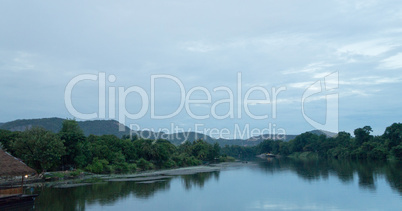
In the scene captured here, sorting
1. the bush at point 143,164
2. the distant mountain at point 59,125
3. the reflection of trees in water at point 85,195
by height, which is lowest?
the bush at point 143,164

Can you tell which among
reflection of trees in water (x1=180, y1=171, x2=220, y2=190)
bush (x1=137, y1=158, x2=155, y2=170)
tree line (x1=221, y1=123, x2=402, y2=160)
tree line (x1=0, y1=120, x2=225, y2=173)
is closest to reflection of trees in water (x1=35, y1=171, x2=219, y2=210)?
reflection of trees in water (x1=180, y1=171, x2=220, y2=190)

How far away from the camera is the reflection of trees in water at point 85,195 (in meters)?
24.8

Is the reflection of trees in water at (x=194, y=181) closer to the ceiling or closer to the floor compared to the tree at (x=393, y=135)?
closer to the floor

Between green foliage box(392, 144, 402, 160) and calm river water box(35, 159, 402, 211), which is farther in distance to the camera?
green foliage box(392, 144, 402, 160)

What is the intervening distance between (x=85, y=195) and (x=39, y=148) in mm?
13293

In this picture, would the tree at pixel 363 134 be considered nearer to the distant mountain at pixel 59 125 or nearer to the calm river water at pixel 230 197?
the calm river water at pixel 230 197

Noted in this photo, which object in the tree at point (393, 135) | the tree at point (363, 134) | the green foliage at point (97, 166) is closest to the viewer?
the green foliage at point (97, 166)

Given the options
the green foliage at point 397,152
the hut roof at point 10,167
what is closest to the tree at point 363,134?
the green foliage at point 397,152

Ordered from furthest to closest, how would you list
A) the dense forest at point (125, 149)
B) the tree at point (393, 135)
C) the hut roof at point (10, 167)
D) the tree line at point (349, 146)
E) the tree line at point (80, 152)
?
the tree line at point (349, 146) → the tree at point (393, 135) → the dense forest at point (125, 149) → the tree line at point (80, 152) → the hut roof at point (10, 167)

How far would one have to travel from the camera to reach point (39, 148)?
38.5 m

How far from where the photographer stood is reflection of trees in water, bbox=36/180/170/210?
81.3 ft

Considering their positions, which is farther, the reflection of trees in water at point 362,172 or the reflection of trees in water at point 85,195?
the reflection of trees in water at point 362,172

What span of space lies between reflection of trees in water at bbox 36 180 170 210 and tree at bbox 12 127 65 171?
7291 mm

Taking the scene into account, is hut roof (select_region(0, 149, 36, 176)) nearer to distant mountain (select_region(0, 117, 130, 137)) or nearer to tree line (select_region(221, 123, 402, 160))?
tree line (select_region(221, 123, 402, 160))
